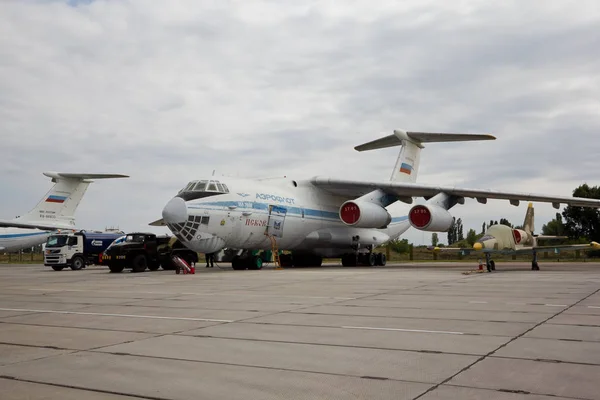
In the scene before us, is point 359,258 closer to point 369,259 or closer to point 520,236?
point 369,259

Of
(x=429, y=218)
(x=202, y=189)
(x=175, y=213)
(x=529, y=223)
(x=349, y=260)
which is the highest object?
(x=202, y=189)

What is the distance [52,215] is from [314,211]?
18475 mm

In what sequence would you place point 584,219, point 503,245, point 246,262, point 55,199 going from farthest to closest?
point 584,219
point 55,199
point 246,262
point 503,245

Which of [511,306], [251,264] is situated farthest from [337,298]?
[251,264]

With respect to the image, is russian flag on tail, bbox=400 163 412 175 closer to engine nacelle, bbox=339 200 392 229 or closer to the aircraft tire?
the aircraft tire

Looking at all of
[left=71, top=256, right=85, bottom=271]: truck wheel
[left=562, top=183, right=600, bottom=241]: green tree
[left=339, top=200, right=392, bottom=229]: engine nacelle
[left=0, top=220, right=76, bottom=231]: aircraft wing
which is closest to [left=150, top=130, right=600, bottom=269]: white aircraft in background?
[left=339, top=200, right=392, bottom=229]: engine nacelle

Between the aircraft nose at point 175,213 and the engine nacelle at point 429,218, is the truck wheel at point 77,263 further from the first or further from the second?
the engine nacelle at point 429,218

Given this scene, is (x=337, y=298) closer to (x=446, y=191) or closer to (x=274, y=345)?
(x=274, y=345)

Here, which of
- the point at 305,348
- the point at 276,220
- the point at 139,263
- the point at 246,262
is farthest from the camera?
the point at 139,263

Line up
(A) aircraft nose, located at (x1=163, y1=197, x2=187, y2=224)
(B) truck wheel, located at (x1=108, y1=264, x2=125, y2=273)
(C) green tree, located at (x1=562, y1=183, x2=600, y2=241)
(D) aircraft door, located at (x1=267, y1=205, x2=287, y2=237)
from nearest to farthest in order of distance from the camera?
(A) aircraft nose, located at (x1=163, y1=197, x2=187, y2=224), (D) aircraft door, located at (x1=267, y1=205, x2=287, y2=237), (B) truck wheel, located at (x1=108, y1=264, x2=125, y2=273), (C) green tree, located at (x1=562, y1=183, x2=600, y2=241)

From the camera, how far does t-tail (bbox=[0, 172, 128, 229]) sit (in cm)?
3422

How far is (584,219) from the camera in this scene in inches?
1923

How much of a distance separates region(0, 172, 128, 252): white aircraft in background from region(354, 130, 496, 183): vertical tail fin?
52.5ft

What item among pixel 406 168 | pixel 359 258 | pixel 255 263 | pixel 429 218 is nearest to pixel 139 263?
pixel 255 263
